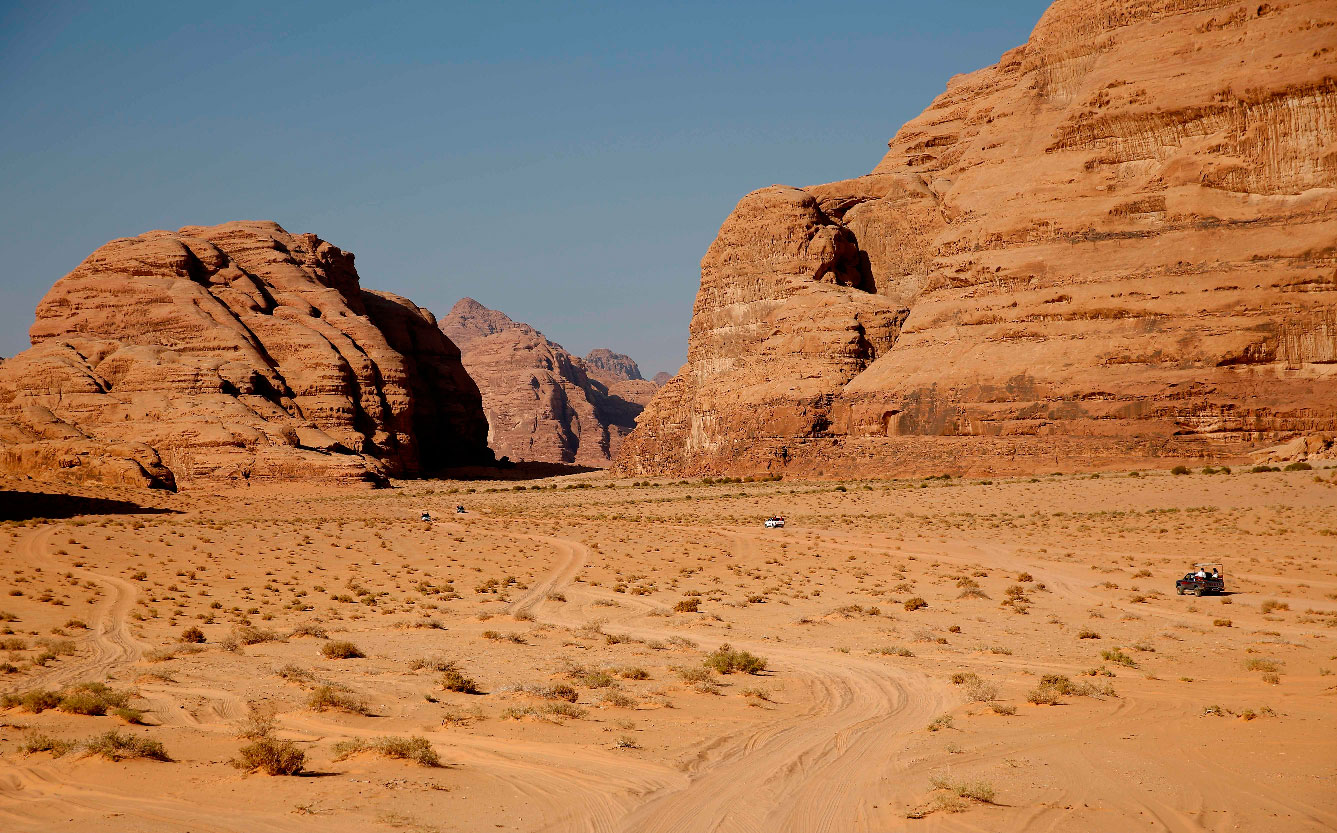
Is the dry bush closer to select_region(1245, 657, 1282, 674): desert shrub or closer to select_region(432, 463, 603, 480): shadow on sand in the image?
select_region(1245, 657, 1282, 674): desert shrub

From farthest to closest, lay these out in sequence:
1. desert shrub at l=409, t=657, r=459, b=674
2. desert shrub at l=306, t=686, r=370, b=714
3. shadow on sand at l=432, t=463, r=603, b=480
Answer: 1. shadow on sand at l=432, t=463, r=603, b=480
2. desert shrub at l=409, t=657, r=459, b=674
3. desert shrub at l=306, t=686, r=370, b=714

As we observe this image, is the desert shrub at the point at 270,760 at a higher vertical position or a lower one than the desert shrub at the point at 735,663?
higher

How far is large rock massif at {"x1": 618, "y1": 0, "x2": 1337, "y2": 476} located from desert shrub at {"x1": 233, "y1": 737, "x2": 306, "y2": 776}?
171 ft

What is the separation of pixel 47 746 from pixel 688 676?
805 centimetres

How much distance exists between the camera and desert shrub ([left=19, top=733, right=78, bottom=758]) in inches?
402

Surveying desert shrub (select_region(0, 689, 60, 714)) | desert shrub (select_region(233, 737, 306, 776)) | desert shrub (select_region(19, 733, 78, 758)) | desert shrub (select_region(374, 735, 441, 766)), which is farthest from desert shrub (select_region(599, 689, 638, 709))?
desert shrub (select_region(0, 689, 60, 714))

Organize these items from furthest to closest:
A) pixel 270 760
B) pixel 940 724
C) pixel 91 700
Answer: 1. pixel 940 724
2. pixel 91 700
3. pixel 270 760

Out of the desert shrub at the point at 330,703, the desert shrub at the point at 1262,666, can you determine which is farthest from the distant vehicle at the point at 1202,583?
Answer: the desert shrub at the point at 330,703

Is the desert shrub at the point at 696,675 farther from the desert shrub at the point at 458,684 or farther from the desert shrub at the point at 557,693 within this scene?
the desert shrub at the point at 458,684

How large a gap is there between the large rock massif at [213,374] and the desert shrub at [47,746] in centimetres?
5519

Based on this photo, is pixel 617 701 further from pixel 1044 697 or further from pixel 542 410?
pixel 542 410

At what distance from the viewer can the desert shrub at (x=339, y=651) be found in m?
16.8

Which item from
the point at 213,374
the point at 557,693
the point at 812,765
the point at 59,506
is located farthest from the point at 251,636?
the point at 213,374

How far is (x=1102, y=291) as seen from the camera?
6019 centimetres
